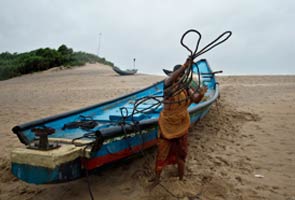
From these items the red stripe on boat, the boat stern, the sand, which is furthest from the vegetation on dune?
the boat stern

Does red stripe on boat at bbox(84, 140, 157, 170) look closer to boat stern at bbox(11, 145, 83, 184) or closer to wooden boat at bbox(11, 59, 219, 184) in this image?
wooden boat at bbox(11, 59, 219, 184)

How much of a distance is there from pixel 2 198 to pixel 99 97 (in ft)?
24.9

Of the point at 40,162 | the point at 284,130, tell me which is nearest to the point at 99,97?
the point at 284,130

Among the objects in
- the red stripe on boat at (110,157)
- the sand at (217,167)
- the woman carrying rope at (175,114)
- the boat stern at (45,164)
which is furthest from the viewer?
the sand at (217,167)

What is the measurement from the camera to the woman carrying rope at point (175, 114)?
12.6ft

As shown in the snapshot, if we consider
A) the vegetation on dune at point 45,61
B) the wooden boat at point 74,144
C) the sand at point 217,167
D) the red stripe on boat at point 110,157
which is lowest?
the sand at point 217,167

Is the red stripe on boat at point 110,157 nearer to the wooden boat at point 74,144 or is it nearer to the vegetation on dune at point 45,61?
the wooden boat at point 74,144

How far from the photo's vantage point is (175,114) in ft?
12.7

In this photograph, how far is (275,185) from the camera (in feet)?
13.4

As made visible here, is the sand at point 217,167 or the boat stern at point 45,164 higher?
the boat stern at point 45,164

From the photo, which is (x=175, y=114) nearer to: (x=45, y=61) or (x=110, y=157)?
(x=110, y=157)

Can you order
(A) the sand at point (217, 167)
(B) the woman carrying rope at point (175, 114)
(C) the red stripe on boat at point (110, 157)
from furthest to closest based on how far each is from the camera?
(A) the sand at point (217, 167), (B) the woman carrying rope at point (175, 114), (C) the red stripe on boat at point (110, 157)

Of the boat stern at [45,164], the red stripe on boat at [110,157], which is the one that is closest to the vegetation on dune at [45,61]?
the red stripe on boat at [110,157]

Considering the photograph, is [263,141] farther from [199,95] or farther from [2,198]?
[2,198]
